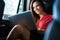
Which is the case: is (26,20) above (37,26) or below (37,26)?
above

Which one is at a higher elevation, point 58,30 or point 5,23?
point 58,30

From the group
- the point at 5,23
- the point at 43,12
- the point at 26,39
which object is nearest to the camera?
the point at 26,39

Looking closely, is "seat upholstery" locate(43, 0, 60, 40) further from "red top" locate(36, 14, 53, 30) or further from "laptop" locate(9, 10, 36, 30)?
"red top" locate(36, 14, 53, 30)

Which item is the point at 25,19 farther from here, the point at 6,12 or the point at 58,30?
the point at 58,30

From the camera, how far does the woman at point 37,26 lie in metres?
3.03

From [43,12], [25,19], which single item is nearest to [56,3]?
[25,19]

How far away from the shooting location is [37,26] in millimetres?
3443

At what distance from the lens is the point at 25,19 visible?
303 cm

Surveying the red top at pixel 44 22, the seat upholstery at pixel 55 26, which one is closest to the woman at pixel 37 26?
the red top at pixel 44 22

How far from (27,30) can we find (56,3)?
2.19 meters

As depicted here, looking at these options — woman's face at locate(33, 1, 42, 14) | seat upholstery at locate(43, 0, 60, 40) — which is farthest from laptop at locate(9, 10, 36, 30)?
seat upholstery at locate(43, 0, 60, 40)

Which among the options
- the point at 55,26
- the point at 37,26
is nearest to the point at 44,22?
the point at 37,26

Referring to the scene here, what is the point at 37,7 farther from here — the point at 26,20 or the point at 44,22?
the point at 26,20

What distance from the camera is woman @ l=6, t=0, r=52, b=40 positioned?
3.03m
